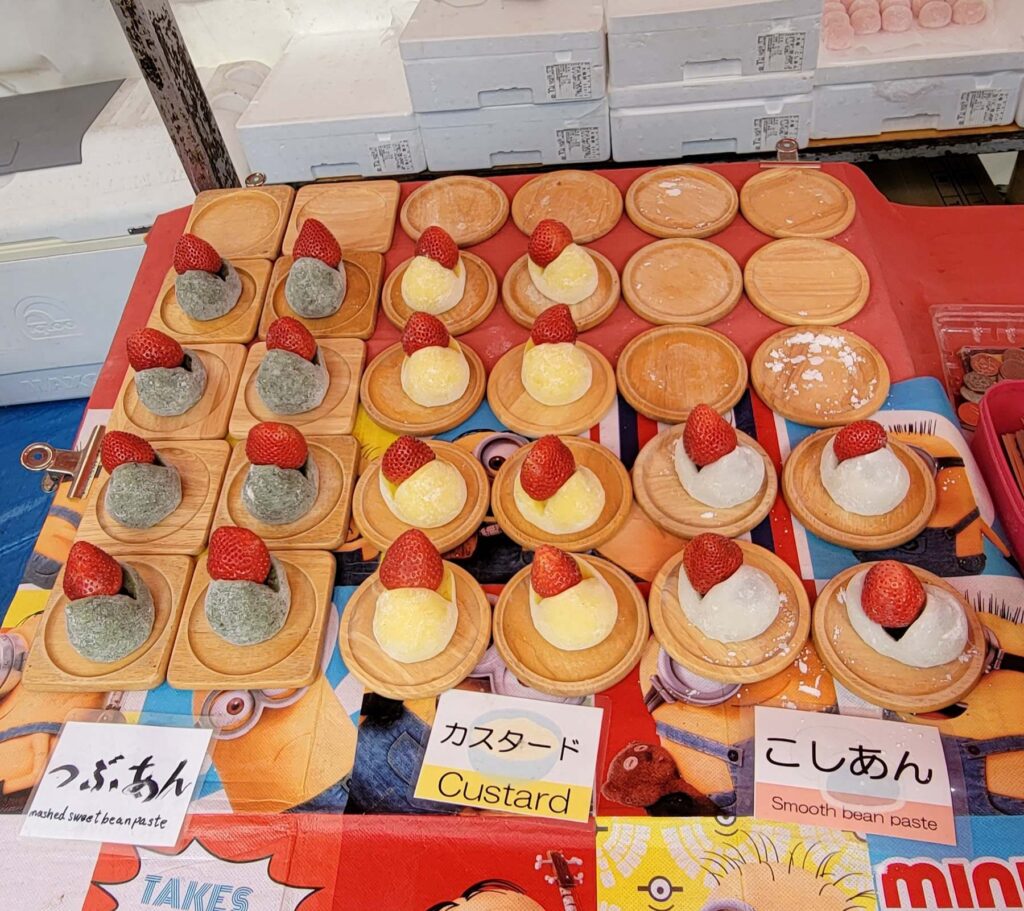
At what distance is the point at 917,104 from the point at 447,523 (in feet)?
7.13

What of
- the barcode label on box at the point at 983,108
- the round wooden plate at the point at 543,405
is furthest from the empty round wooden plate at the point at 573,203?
the barcode label on box at the point at 983,108

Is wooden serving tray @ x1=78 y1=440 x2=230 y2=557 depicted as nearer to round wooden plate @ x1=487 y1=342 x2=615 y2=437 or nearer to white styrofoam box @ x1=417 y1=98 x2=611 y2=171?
round wooden plate @ x1=487 y1=342 x2=615 y2=437

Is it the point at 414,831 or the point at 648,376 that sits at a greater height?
the point at 648,376

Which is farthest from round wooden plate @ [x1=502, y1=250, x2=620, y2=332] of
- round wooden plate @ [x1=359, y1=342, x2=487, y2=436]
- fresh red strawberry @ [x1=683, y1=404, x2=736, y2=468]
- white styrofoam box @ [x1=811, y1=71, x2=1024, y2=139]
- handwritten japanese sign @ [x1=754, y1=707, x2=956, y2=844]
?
white styrofoam box @ [x1=811, y1=71, x2=1024, y2=139]

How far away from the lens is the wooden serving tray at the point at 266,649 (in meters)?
1.49

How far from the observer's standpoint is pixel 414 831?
134 cm

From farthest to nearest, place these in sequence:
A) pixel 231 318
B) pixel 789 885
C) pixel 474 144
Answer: pixel 474 144
pixel 231 318
pixel 789 885

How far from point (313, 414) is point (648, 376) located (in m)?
0.73

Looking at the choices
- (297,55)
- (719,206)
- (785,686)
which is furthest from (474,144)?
(785,686)

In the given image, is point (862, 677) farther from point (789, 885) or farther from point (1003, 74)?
point (1003, 74)

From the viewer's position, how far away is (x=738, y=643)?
1438 millimetres

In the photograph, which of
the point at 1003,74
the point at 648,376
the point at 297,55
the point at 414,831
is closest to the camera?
the point at 414,831

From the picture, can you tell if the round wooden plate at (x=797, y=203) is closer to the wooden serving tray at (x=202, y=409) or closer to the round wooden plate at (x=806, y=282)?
the round wooden plate at (x=806, y=282)

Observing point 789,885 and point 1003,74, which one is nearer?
point 789,885
